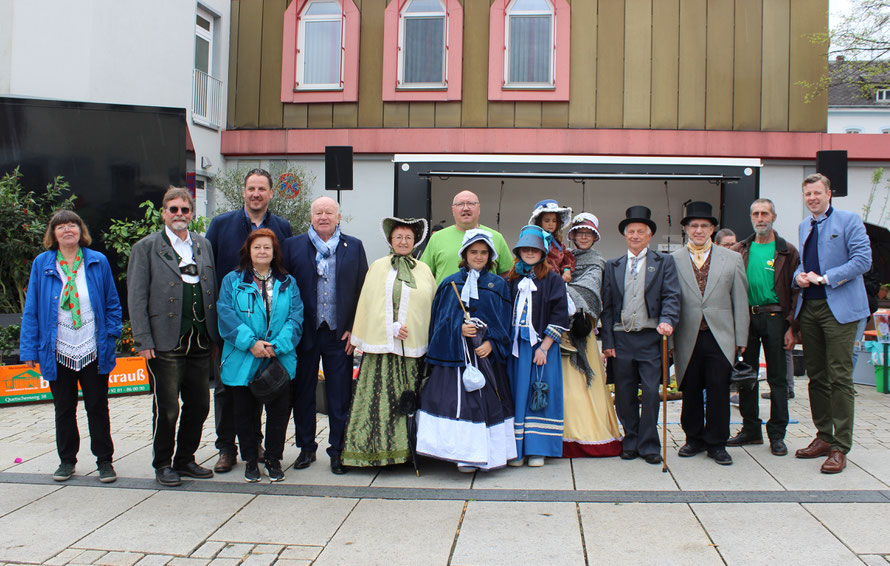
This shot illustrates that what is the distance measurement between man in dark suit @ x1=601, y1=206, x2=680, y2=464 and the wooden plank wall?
27.2 ft

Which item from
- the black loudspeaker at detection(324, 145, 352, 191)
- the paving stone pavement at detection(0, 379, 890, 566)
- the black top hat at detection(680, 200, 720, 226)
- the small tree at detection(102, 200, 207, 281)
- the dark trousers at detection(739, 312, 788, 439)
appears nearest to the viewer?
the paving stone pavement at detection(0, 379, 890, 566)

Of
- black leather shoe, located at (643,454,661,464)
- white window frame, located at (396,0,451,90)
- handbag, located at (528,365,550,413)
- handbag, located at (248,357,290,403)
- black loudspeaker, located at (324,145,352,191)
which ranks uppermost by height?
white window frame, located at (396,0,451,90)

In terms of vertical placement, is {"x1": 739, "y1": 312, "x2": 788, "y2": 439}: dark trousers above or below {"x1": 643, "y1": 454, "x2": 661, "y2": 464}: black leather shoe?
above

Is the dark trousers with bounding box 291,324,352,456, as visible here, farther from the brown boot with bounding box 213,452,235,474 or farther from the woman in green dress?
the brown boot with bounding box 213,452,235,474

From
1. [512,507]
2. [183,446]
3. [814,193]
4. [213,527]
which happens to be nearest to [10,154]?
[183,446]

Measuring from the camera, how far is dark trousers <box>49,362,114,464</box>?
4570 millimetres

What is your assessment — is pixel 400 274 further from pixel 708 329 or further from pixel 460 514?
pixel 708 329

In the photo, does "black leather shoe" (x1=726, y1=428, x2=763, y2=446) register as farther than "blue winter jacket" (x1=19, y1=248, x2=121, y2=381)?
Yes

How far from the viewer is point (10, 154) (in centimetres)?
779

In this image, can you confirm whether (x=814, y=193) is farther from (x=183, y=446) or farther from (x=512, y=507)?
(x=183, y=446)

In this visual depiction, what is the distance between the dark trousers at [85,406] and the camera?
4570 millimetres

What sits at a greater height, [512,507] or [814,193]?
[814,193]

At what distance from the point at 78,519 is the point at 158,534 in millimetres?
574

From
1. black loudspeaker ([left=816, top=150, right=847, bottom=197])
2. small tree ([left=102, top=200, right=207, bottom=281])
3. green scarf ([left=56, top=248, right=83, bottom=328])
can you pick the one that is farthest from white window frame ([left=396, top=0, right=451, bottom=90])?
green scarf ([left=56, top=248, right=83, bottom=328])
